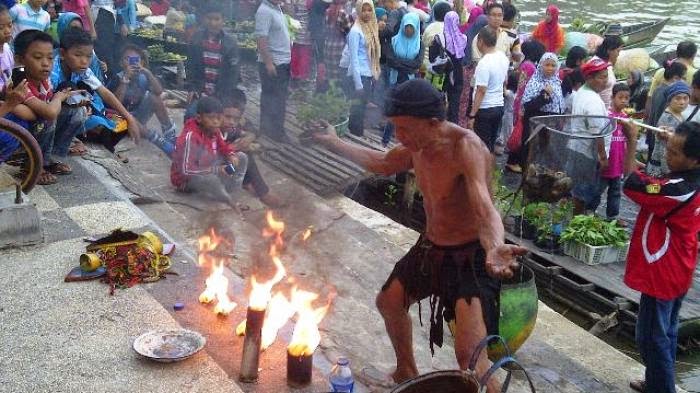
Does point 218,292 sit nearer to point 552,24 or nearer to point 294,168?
point 294,168

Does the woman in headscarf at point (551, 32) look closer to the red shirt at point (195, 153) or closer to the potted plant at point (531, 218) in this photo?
the potted plant at point (531, 218)

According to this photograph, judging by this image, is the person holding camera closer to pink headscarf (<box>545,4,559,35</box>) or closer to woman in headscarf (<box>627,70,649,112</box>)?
pink headscarf (<box>545,4,559,35</box>)

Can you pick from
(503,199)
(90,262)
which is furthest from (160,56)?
(90,262)

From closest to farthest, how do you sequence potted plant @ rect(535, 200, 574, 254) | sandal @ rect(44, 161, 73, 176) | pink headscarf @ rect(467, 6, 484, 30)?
1. sandal @ rect(44, 161, 73, 176)
2. potted plant @ rect(535, 200, 574, 254)
3. pink headscarf @ rect(467, 6, 484, 30)

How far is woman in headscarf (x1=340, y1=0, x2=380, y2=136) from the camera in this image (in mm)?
9727

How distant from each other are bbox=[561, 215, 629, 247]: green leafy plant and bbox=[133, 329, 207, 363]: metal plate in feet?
15.3

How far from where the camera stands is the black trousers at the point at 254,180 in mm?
8094

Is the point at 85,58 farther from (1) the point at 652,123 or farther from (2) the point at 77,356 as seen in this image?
(1) the point at 652,123

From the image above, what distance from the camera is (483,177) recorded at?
3898mm

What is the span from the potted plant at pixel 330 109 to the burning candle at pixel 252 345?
19.3ft

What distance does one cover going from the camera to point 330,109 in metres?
9.63

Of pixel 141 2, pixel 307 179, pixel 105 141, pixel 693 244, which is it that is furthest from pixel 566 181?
pixel 141 2

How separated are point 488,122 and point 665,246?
4.66m

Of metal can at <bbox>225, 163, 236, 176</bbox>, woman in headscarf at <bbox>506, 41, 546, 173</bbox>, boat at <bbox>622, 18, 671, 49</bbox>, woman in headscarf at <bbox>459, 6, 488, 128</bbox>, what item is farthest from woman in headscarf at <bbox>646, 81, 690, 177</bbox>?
boat at <bbox>622, 18, 671, 49</bbox>
